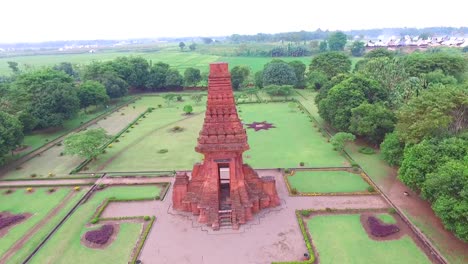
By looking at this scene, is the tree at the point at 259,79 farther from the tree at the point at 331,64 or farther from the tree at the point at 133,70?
the tree at the point at 133,70

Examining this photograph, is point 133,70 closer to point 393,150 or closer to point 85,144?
point 85,144


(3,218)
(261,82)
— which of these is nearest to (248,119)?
(261,82)

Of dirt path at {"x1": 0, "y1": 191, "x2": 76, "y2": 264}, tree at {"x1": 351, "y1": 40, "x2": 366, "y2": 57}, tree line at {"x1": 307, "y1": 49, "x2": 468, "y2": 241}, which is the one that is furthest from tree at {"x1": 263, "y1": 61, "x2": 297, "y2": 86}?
tree at {"x1": 351, "y1": 40, "x2": 366, "y2": 57}

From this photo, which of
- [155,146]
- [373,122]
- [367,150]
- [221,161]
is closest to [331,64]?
[373,122]

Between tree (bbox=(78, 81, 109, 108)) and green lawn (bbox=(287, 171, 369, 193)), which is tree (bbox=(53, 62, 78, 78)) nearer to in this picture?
tree (bbox=(78, 81, 109, 108))

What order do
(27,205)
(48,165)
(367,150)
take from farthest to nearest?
(367,150), (48,165), (27,205)

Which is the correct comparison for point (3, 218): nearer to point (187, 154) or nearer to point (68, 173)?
point (68, 173)

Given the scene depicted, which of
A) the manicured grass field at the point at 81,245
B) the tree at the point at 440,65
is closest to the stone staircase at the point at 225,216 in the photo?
the manicured grass field at the point at 81,245
